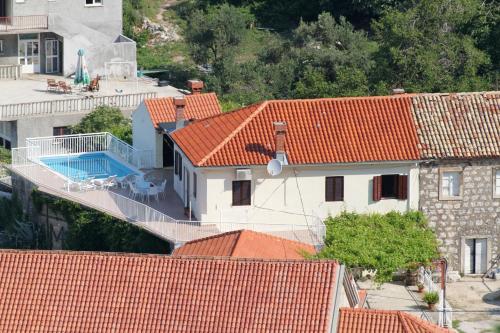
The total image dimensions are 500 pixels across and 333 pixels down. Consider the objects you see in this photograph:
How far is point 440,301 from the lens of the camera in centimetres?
5066

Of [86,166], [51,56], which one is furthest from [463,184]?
[51,56]

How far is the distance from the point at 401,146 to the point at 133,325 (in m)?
16.6

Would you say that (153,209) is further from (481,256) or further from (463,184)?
(481,256)

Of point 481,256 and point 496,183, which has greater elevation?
point 496,183

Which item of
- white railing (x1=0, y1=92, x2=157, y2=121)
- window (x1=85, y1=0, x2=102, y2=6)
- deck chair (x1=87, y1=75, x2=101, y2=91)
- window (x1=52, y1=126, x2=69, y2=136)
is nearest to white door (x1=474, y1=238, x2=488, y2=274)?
white railing (x1=0, y1=92, x2=157, y2=121)

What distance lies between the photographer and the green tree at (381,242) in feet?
171

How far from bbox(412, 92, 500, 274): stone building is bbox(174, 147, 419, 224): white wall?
0.74 metres

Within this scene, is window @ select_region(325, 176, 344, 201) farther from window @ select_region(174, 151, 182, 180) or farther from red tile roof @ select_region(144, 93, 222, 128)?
red tile roof @ select_region(144, 93, 222, 128)

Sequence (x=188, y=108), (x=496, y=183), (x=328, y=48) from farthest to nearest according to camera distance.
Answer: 1. (x=328, y=48)
2. (x=188, y=108)
3. (x=496, y=183)

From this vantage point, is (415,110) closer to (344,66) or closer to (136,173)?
(136,173)

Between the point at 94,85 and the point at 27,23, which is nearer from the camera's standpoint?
the point at 94,85

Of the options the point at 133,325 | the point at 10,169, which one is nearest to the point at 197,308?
the point at 133,325

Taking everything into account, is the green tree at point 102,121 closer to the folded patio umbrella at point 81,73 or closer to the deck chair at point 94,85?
the deck chair at point 94,85

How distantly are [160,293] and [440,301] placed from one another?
11.5m
